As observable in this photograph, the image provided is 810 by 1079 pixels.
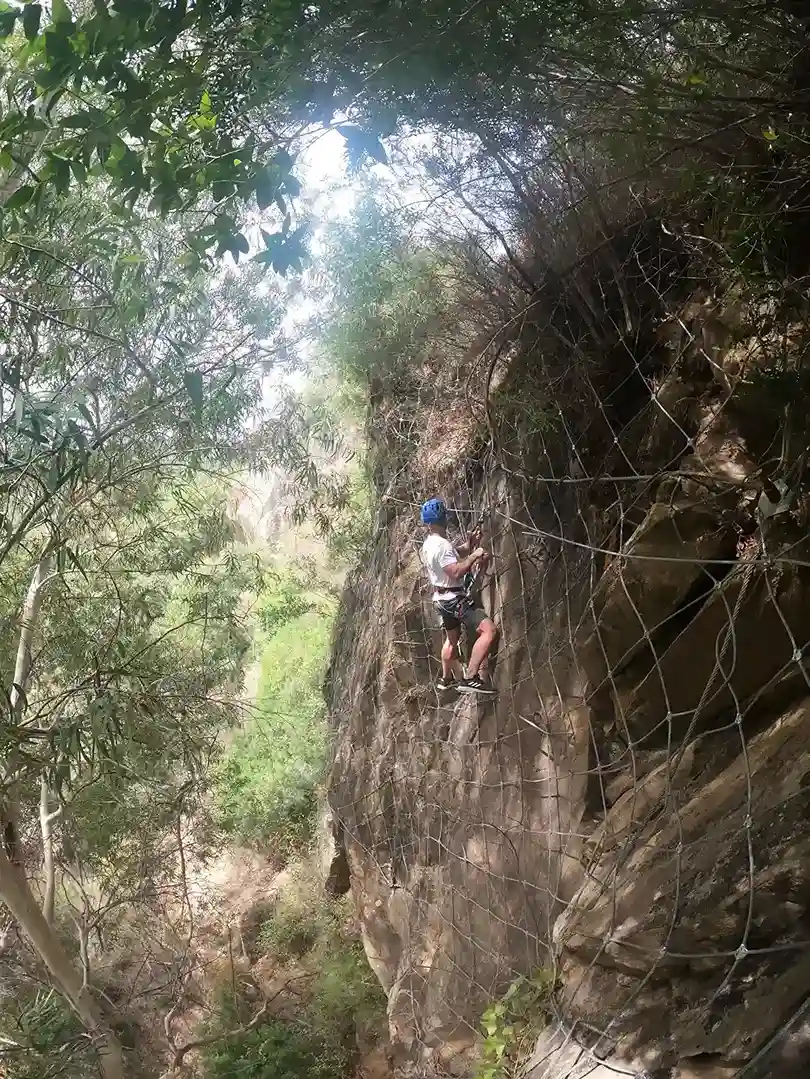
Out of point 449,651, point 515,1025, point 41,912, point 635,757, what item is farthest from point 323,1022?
point 635,757

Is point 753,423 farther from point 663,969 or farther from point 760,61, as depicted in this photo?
point 663,969

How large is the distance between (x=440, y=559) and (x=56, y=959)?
2.69 metres

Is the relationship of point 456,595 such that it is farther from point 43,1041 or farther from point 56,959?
point 43,1041

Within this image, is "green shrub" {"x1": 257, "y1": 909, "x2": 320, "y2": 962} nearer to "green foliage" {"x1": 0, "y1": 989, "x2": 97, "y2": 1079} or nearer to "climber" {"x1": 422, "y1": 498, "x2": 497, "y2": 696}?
"green foliage" {"x1": 0, "y1": 989, "x2": 97, "y2": 1079}

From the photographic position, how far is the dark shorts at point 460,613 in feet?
10.7

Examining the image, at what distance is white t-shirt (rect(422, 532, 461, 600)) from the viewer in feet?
10.3

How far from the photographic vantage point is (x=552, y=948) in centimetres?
235

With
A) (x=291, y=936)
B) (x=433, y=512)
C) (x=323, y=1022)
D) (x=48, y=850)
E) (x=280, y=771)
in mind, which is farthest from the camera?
(x=280, y=771)

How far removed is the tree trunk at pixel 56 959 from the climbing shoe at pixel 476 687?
213 centimetres

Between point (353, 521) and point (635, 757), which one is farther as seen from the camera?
point (353, 521)

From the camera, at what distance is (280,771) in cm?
684

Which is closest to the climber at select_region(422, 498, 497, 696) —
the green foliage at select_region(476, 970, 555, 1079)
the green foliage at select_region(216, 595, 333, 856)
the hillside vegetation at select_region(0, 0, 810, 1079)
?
the hillside vegetation at select_region(0, 0, 810, 1079)

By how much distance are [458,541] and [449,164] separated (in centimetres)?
164

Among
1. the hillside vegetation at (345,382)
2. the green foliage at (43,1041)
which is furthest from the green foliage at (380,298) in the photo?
the green foliage at (43,1041)
